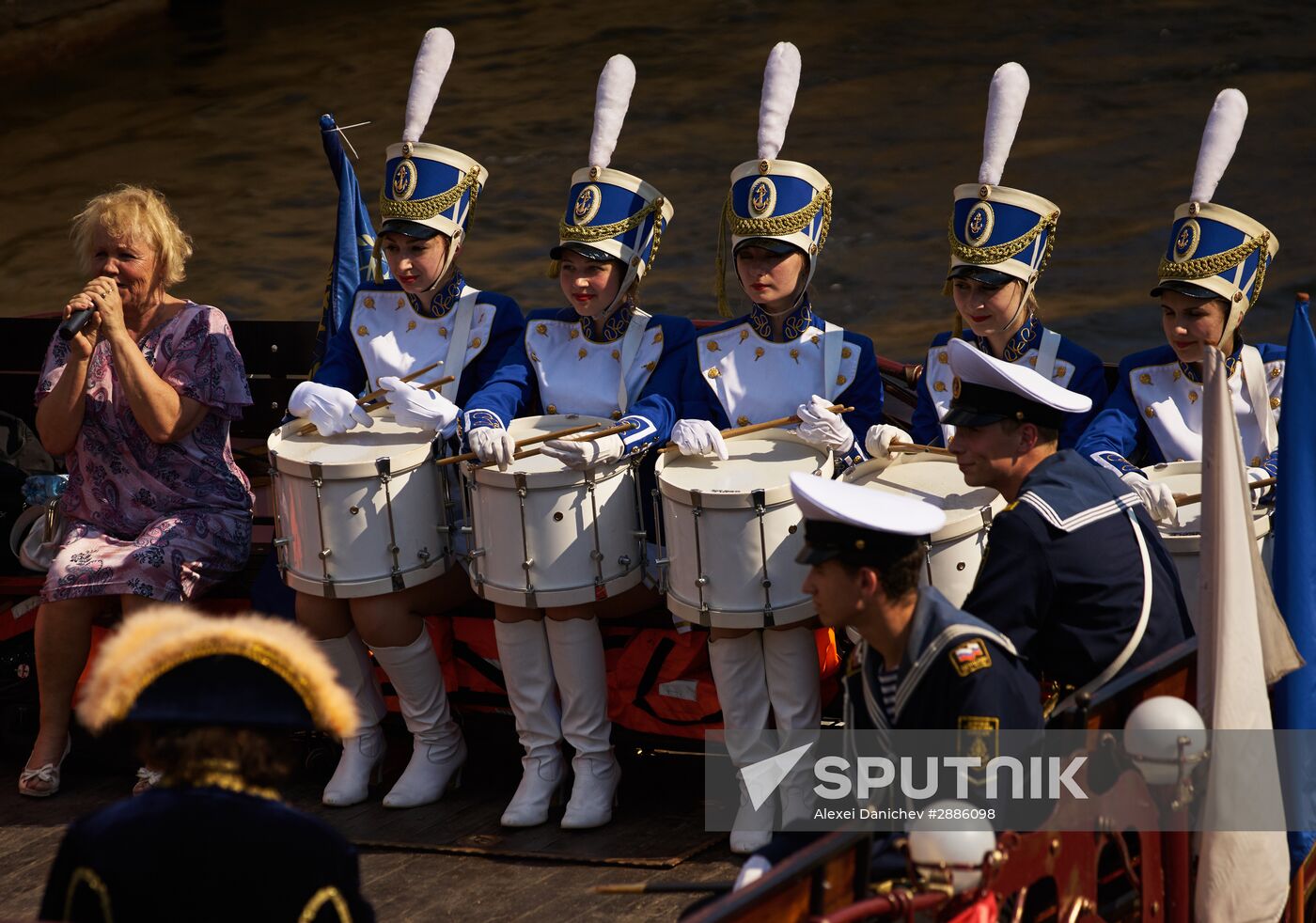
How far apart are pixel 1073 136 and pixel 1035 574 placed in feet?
35.8

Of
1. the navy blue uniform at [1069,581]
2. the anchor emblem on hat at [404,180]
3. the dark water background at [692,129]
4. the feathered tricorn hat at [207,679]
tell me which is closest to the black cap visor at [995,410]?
the navy blue uniform at [1069,581]

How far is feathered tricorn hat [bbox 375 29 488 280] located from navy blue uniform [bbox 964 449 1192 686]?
2.39m

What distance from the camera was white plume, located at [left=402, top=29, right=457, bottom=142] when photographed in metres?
5.68

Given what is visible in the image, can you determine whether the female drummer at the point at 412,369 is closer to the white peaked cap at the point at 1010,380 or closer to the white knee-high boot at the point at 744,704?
the white knee-high boot at the point at 744,704

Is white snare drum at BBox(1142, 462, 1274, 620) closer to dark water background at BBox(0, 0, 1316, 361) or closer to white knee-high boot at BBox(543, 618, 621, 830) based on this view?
white knee-high boot at BBox(543, 618, 621, 830)

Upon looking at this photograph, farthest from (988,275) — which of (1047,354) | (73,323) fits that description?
(73,323)

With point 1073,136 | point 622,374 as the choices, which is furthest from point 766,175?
point 1073,136

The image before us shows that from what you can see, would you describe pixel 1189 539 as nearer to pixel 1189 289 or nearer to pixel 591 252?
pixel 1189 289

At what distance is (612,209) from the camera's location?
5316 mm

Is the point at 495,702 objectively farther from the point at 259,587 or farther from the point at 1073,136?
the point at 1073,136

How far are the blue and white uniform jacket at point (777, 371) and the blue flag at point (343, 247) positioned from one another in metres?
1.48

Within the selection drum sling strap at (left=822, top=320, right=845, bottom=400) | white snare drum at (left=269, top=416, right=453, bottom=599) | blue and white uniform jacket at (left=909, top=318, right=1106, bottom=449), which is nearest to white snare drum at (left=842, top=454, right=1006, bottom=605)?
blue and white uniform jacket at (left=909, top=318, right=1106, bottom=449)

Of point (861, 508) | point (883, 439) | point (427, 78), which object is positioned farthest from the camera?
point (427, 78)

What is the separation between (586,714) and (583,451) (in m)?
0.81
